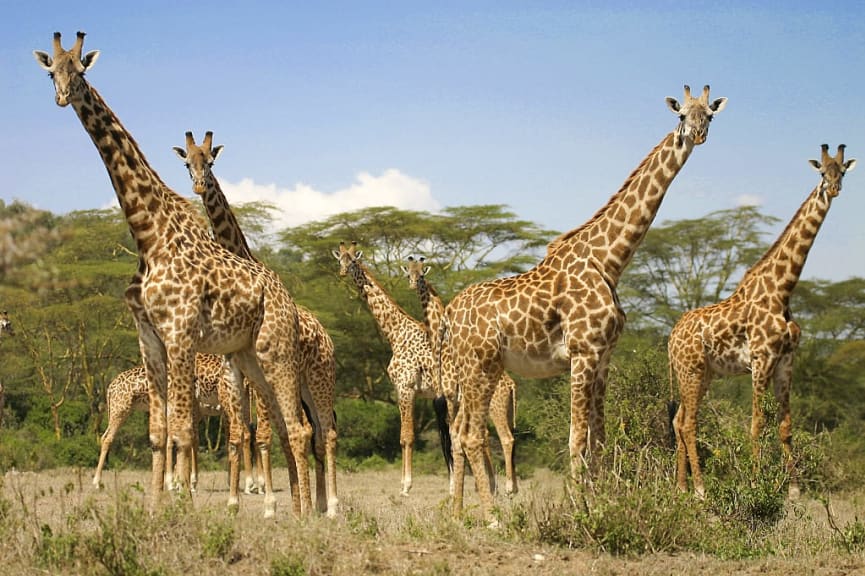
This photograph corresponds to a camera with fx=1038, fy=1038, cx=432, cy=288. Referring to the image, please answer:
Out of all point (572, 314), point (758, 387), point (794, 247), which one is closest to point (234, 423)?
point (572, 314)

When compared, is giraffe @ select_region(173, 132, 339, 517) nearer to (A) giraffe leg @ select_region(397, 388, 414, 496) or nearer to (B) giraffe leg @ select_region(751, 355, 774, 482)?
(A) giraffe leg @ select_region(397, 388, 414, 496)

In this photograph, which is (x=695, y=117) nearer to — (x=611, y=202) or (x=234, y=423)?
(x=611, y=202)

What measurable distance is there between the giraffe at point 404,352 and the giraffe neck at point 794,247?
5.18m

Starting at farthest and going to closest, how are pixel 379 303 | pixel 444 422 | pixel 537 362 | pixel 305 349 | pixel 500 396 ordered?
pixel 379 303 → pixel 500 396 → pixel 444 422 → pixel 305 349 → pixel 537 362

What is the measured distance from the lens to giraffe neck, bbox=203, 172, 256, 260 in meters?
9.32

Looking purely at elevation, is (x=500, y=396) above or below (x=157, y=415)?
above

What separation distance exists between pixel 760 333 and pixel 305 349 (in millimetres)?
4629

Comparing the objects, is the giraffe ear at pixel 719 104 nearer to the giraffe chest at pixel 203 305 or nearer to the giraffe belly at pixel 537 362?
the giraffe belly at pixel 537 362

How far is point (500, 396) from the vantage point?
14109 mm

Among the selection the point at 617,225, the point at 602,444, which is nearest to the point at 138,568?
the point at 602,444

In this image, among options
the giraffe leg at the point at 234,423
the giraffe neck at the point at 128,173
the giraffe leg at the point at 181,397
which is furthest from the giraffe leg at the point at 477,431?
the giraffe leg at the point at 234,423

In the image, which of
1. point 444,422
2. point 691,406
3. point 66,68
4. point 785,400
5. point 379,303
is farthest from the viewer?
point 379,303

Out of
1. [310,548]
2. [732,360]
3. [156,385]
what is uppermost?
[732,360]

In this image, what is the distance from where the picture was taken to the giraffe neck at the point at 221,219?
9.32m
